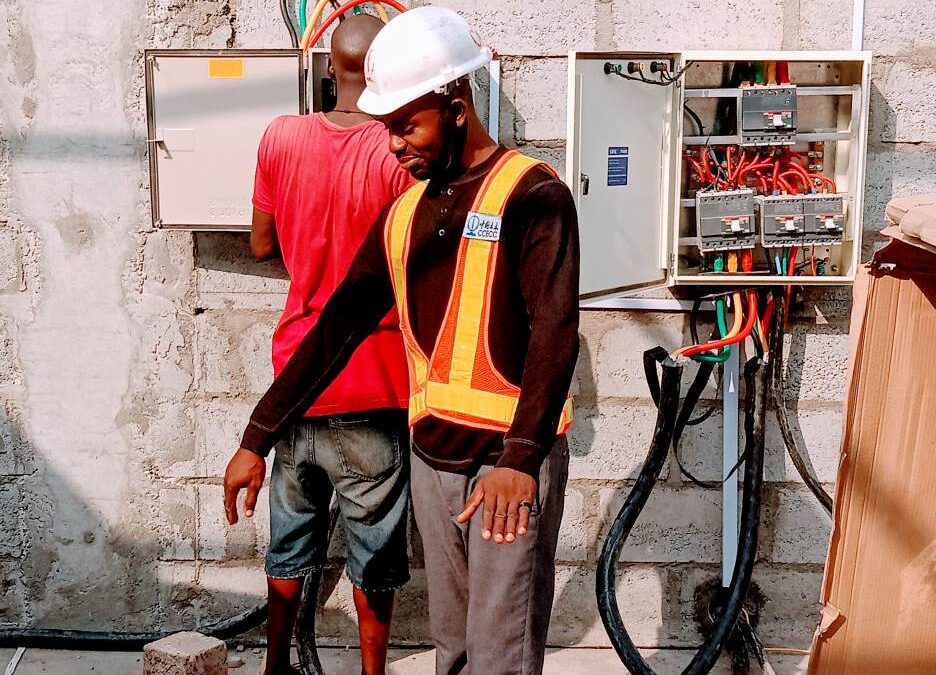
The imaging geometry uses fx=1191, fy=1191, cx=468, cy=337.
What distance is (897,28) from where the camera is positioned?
3.38 metres

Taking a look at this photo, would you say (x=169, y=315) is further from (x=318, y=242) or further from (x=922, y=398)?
(x=922, y=398)

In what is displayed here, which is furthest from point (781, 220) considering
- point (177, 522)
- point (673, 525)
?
point (177, 522)

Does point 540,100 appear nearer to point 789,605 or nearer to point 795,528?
point 795,528

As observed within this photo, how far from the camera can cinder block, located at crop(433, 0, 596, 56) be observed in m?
3.39

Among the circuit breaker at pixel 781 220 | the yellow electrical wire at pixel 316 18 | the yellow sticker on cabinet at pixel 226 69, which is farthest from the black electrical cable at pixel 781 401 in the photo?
the yellow sticker on cabinet at pixel 226 69

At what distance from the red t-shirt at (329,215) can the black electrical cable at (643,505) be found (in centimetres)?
76

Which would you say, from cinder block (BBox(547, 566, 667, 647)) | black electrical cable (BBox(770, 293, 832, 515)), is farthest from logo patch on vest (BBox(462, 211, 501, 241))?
Result: cinder block (BBox(547, 566, 667, 647))

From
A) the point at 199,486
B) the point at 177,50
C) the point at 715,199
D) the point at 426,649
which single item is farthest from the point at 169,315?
the point at 715,199

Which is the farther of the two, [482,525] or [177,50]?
[177,50]

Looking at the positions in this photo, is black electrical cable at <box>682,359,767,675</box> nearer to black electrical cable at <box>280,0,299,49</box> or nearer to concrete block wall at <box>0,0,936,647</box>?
concrete block wall at <box>0,0,936,647</box>

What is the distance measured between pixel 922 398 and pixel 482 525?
0.81 metres

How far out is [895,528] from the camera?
6.33 feet

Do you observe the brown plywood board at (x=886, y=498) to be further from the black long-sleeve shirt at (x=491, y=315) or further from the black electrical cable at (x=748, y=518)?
the black electrical cable at (x=748, y=518)

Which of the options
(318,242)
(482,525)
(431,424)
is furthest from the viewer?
(318,242)
